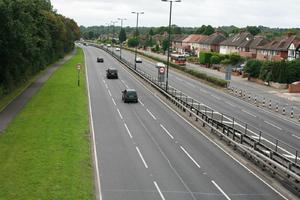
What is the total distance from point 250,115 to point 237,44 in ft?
287

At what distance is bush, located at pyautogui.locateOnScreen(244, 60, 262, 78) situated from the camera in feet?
254

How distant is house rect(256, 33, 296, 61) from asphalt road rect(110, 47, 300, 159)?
40.6m

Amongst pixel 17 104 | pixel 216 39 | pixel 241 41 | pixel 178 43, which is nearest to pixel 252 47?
pixel 241 41

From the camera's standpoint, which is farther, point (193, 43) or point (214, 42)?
point (193, 43)

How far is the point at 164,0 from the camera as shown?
51281mm

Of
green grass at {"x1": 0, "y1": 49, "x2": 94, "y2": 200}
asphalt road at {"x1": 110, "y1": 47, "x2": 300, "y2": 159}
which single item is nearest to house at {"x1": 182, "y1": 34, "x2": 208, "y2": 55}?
asphalt road at {"x1": 110, "y1": 47, "x2": 300, "y2": 159}

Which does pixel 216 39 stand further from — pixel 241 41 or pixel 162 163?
pixel 162 163

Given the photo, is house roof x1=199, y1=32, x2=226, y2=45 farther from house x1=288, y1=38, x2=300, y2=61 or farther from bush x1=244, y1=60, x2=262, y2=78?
bush x1=244, y1=60, x2=262, y2=78

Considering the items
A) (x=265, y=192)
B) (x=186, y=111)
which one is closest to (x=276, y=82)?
(x=186, y=111)

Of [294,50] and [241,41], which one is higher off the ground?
[241,41]

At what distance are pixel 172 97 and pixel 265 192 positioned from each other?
87.5 feet

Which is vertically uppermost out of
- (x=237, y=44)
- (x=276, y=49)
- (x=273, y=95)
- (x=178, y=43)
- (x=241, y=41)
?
(x=241, y=41)

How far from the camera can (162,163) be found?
2416cm

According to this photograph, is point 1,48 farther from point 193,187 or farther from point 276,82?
point 276,82
